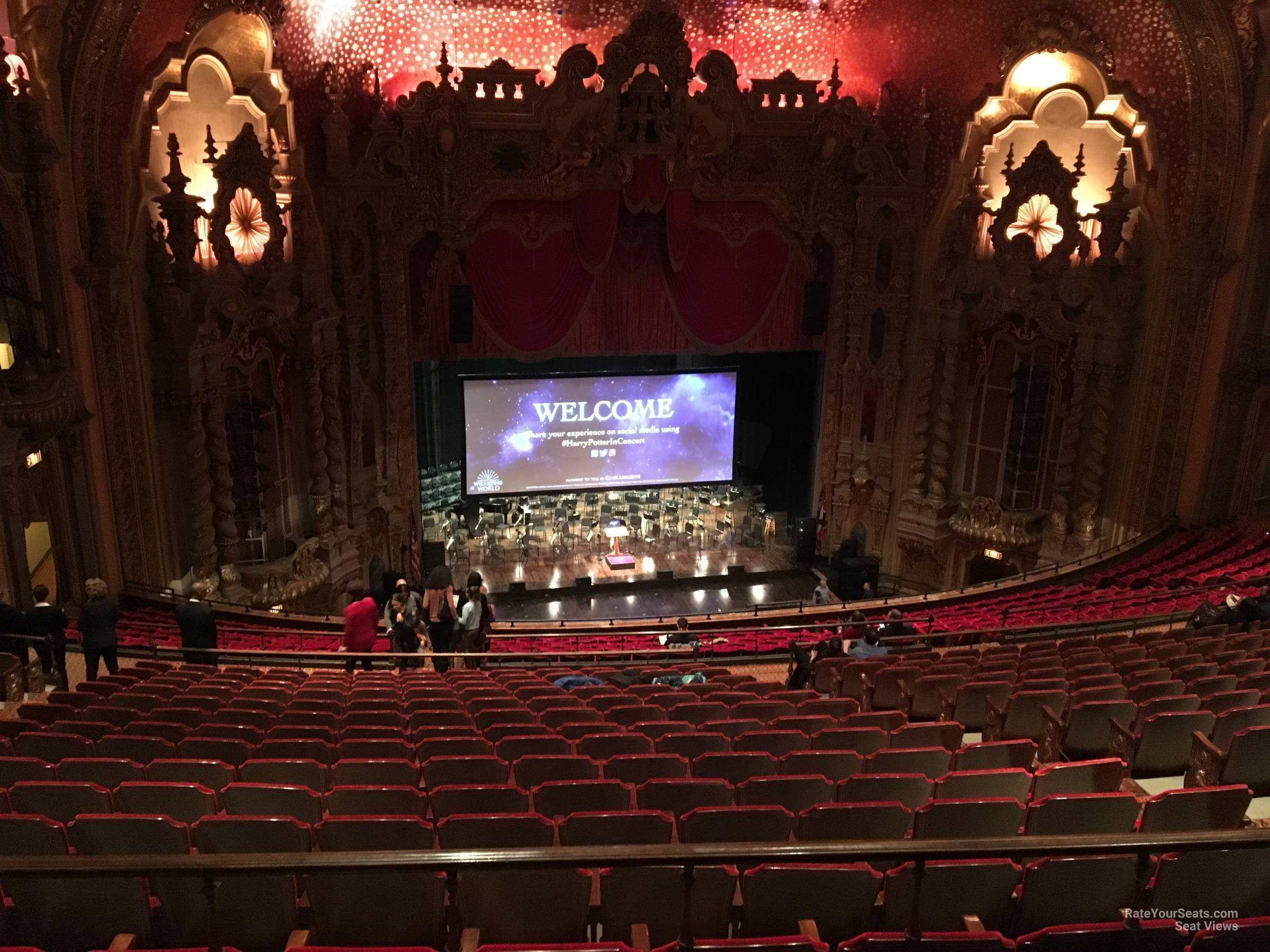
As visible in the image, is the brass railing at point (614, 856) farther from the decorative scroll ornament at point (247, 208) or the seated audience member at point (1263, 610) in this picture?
the decorative scroll ornament at point (247, 208)

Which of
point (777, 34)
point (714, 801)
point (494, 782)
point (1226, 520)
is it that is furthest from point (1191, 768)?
point (777, 34)

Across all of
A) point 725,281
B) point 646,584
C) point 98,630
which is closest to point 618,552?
point 646,584

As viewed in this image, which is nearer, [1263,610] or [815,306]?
[1263,610]

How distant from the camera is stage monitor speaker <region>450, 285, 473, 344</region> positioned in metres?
17.0

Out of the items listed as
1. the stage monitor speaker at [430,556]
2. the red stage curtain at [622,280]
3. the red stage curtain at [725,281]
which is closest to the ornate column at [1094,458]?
the red stage curtain at [622,280]

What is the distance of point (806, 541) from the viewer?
19.2 metres

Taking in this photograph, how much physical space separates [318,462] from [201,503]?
2.39 m

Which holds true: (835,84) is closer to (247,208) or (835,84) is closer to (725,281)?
(725,281)

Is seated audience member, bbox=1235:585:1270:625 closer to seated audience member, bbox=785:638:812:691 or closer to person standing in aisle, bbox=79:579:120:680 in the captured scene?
seated audience member, bbox=785:638:812:691

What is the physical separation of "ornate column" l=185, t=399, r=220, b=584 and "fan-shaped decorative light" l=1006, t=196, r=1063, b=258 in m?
13.2

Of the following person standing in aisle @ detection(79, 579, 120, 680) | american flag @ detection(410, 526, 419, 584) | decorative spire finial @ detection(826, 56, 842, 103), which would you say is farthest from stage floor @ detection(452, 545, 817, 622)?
person standing in aisle @ detection(79, 579, 120, 680)

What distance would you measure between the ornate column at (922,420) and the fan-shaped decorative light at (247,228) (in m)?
11.3

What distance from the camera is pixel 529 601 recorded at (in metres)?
17.8

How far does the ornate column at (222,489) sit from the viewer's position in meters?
13.7
